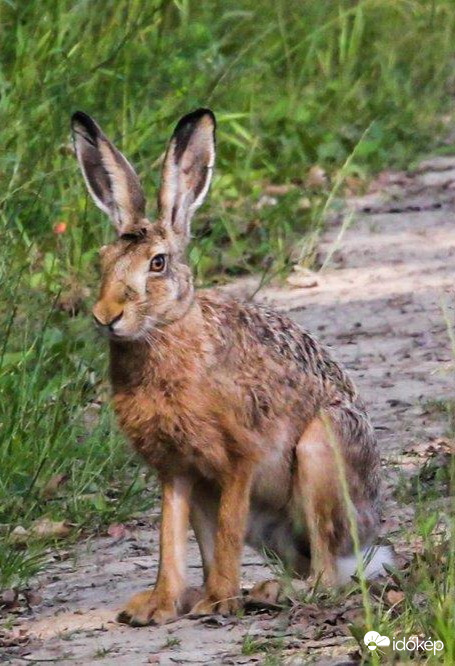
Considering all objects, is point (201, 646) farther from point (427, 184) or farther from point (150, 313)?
point (427, 184)

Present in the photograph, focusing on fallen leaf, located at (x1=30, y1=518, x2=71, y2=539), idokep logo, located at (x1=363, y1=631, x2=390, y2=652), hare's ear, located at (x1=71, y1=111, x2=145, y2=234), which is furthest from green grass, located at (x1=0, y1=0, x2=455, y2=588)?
idokep logo, located at (x1=363, y1=631, x2=390, y2=652)

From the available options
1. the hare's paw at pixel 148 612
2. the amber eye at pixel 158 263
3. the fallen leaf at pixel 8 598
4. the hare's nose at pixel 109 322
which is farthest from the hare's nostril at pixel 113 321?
the fallen leaf at pixel 8 598

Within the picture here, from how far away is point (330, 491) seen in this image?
489cm

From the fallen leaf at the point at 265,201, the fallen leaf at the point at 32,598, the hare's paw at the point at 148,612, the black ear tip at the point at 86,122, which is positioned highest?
the black ear tip at the point at 86,122

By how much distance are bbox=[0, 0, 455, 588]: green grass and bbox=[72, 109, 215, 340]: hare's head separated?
698mm

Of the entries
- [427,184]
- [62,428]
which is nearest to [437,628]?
[62,428]

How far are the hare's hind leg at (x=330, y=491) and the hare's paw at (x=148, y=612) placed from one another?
1.32 feet

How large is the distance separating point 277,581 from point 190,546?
2.95 feet

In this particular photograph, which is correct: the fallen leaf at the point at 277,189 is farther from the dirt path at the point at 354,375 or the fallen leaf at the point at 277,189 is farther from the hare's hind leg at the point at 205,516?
the hare's hind leg at the point at 205,516

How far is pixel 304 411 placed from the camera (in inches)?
198

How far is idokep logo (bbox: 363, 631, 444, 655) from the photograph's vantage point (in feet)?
12.8

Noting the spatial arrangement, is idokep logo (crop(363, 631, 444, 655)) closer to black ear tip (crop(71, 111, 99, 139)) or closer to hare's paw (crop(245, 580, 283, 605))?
hare's paw (crop(245, 580, 283, 605))

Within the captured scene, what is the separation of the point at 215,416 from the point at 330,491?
0.38m

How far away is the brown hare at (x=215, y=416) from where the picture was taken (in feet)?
15.6
